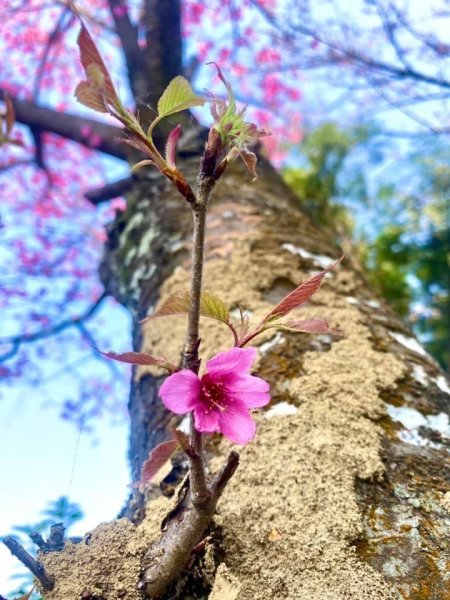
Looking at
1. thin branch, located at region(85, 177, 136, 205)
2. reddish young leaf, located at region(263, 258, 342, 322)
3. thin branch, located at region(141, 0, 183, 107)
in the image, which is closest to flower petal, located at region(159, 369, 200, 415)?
reddish young leaf, located at region(263, 258, 342, 322)

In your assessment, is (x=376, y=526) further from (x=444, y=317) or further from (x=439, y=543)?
(x=444, y=317)

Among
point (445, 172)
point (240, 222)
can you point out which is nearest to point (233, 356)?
point (240, 222)

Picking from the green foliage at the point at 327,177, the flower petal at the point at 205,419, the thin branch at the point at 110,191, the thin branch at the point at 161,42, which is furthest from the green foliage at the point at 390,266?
the flower petal at the point at 205,419

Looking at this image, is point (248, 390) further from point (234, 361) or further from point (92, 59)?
point (92, 59)

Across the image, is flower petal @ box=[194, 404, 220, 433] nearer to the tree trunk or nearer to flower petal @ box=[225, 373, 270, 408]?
flower petal @ box=[225, 373, 270, 408]

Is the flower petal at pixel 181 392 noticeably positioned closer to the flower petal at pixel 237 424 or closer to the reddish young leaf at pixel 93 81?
the flower petal at pixel 237 424
